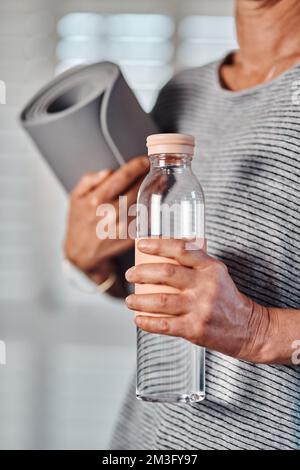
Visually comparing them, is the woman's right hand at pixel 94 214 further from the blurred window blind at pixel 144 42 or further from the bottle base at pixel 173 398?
the blurred window blind at pixel 144 42

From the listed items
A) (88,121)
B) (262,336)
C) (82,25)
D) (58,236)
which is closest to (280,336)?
(262,336)

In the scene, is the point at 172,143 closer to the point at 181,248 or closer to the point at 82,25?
the point at 181,248

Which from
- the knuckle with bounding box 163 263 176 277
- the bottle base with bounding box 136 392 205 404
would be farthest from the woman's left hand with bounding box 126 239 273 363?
the bottle base with bounding box 136 392 205 404

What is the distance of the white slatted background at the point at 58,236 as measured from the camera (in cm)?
193

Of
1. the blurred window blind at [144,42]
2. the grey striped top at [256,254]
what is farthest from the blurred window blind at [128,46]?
the grey striped top at [256,254]

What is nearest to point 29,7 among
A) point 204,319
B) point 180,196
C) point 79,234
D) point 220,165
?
point 79,234

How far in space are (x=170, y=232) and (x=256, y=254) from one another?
10 cm

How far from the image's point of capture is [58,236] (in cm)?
194

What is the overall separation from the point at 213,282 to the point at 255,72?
402 mm

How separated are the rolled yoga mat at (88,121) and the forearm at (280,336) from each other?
0.33m

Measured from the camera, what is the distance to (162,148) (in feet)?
1.96

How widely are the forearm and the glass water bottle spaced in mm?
76

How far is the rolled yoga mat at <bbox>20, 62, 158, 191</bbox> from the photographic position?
2.83ft

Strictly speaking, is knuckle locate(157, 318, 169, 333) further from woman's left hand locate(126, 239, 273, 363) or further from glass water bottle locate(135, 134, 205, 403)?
glass water bottle locate(135, 134, 205, 403)
